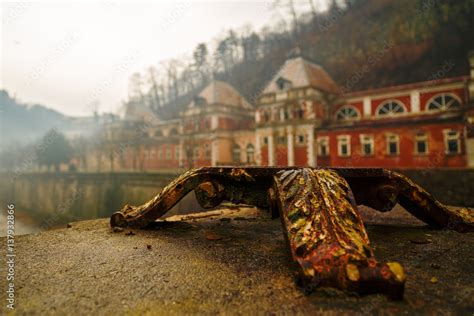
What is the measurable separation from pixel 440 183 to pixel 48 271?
16.3 meters

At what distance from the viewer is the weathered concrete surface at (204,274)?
1501 mm

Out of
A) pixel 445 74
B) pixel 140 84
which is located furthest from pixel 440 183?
pixel 140 84

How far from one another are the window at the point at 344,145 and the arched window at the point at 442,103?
731 cm

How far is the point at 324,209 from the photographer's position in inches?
75.9

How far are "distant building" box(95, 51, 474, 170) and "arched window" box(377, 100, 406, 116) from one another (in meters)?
0.08

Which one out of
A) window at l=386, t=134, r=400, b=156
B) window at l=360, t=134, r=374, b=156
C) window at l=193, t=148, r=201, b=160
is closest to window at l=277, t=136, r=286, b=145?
window at l=360, t=134, r=374, b=156

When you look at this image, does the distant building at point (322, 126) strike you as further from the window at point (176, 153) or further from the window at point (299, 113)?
the window at point (176, 153)

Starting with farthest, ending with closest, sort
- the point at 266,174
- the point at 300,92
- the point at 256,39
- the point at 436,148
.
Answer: the point at 256,39 → the point at 300,92 → the point at 436,148 → the point at 266,174

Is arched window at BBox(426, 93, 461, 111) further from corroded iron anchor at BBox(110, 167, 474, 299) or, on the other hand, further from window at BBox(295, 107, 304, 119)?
corroded iron anchor at BBox(110, 167, 474, 299)

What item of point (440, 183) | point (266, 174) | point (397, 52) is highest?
point (397, 52)

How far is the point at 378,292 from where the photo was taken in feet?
5.01

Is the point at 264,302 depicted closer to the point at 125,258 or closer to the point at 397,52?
the point at 125,258

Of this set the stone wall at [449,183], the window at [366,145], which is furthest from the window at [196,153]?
the stone wall at [449,183]

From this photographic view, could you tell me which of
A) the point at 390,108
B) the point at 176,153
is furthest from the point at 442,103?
the point at 176,153
